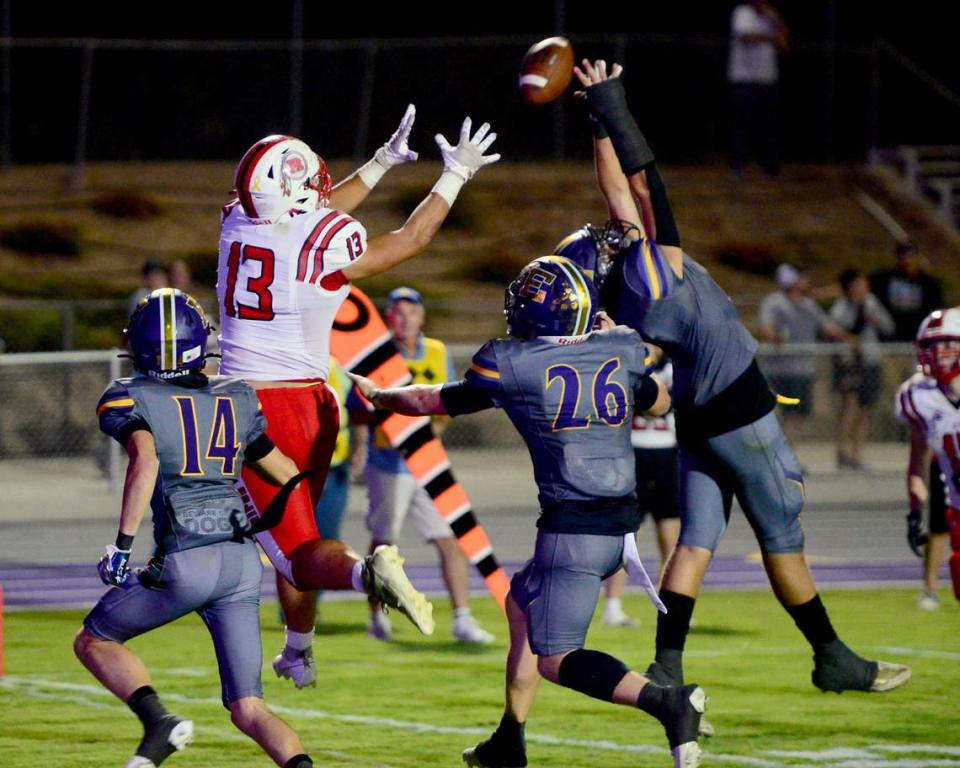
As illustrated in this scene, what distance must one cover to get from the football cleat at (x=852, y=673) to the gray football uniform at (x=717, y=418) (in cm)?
49

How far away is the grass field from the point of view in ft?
25.4

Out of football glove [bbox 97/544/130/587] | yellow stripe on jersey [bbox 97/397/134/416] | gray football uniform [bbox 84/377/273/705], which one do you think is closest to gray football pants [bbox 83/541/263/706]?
gray football uniform [bbox 84/377/273/705]

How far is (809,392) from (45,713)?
1131 centimetres

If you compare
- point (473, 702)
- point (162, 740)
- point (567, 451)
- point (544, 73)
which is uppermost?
point (544, 73)

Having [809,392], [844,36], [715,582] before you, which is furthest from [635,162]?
[844,36]

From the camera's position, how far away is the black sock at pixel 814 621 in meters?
8.06

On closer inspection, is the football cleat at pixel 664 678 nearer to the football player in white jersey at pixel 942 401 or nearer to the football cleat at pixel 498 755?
the football cleat at pixel 498 755

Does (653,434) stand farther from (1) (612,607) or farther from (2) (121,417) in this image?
(2) (121,417)

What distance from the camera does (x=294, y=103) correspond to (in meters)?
22.2

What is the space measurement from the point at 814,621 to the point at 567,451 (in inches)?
69.8

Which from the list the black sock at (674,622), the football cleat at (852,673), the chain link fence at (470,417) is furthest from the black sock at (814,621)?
the chain link fence at (470,417)

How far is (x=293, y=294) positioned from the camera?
7246mm

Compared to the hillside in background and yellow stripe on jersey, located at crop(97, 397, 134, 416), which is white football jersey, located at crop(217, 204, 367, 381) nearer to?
yellow stripe on jersey, located at crop(97, 397, 134, 416)

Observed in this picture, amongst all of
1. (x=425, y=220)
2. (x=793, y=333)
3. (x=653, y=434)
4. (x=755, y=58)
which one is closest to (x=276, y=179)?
(x=425, y=220)
